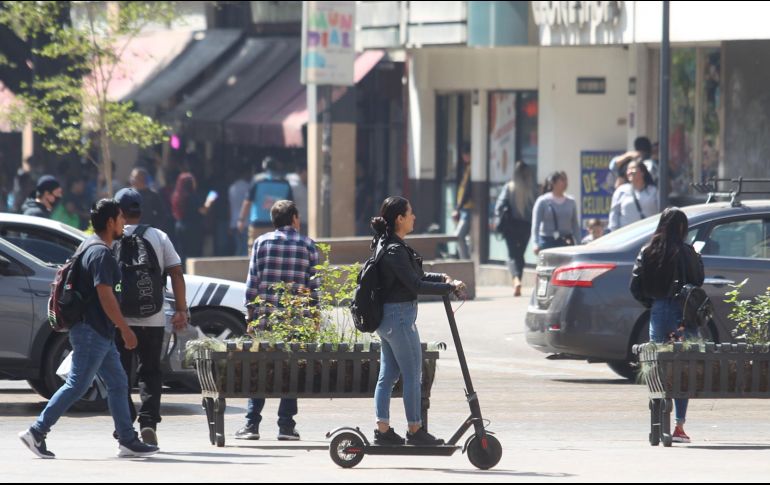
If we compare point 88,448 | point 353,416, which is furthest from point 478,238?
point 88,448

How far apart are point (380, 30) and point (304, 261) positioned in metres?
17.1

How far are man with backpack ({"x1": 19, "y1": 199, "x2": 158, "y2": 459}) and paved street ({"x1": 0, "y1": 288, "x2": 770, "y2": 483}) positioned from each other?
16cm

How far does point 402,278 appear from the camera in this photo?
9617 millimetres

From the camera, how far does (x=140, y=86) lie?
34.0 metres

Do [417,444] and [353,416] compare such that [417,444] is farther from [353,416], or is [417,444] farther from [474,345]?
[474,345]

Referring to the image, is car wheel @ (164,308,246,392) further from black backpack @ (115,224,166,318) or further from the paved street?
black backpack @ (115,224,166,318)

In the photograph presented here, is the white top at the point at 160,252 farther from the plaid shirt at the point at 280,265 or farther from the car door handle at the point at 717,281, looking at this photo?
the car door handle at the point at 717,281

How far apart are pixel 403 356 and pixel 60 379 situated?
4.15 m

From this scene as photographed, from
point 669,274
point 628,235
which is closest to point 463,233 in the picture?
point 628,235

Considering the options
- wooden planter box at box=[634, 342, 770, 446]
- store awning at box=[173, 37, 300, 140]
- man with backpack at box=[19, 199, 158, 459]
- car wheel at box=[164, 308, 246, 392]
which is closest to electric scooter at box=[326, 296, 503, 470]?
man with backpack at box=[19, 199, 158, 459]

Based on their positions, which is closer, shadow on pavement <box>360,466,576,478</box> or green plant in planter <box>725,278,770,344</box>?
shadow on pavement <box>360,466,576,478</box>

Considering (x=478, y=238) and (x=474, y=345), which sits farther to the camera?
(x=478, y=238)

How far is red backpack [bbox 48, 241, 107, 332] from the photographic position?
995cm

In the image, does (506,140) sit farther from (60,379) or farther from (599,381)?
(60,379)
